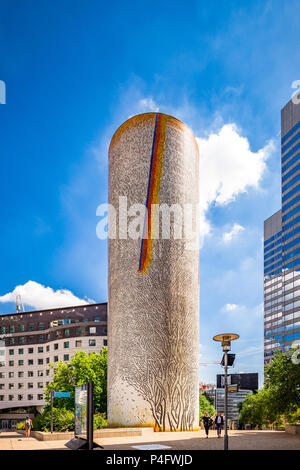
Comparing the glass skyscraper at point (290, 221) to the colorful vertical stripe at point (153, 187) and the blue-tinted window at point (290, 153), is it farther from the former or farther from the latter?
the colorful vertical stripe at point (153, 187)

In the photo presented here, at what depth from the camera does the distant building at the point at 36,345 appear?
79375 millimetres

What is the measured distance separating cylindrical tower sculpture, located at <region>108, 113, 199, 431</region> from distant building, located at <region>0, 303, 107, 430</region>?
47.5 metres

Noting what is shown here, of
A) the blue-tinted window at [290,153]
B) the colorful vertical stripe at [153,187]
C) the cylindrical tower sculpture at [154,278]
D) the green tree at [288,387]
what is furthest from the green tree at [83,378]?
the blue-tinted window at [290,153]

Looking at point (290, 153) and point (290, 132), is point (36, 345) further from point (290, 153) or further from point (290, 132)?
point (290, 132)

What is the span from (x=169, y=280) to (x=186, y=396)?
302 inches

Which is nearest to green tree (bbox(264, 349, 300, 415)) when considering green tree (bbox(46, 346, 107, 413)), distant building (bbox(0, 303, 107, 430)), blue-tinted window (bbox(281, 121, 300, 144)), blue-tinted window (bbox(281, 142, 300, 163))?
green tree (bbox(46, 346, 107, 413))

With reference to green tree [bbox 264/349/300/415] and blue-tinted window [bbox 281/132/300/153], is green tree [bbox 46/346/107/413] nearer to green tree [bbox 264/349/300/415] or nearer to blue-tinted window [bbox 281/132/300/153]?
green tree [bbox 264/349/300/415]

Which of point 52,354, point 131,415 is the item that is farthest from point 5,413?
point 131,415

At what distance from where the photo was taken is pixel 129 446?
18844mm

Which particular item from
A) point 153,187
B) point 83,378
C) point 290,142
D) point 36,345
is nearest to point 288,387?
point 153,187

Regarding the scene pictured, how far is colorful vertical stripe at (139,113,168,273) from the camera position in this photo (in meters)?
31.6

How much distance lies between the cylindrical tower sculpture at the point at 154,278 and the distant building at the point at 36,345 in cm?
4745

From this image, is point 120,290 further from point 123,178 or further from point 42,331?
point 42,331

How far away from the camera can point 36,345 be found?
86.4m
